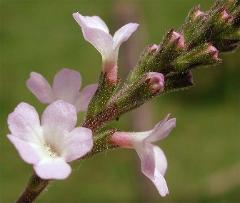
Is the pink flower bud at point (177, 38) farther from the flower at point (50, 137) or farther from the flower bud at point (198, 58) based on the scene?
the flower at point (50, 137)

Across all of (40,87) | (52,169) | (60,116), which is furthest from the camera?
(40,87)

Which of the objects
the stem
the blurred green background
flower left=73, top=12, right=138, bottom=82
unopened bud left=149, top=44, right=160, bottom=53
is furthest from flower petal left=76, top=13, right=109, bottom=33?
the blurred green background

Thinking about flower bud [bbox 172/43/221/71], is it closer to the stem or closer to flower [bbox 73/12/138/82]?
flower [bbox 73/12/138/82]

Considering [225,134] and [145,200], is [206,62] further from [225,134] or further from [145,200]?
[225,134]

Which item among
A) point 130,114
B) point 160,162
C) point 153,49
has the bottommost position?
point 130,114

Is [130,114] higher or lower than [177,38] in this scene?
lower

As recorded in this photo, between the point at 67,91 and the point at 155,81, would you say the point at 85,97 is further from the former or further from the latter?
the point at 155,81

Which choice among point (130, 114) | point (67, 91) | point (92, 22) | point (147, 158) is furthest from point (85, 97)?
point (130, 114)

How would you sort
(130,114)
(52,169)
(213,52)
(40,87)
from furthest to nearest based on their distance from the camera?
1. (130,114)
2. (40,87)
3. (213,52)
4. (52,169)
